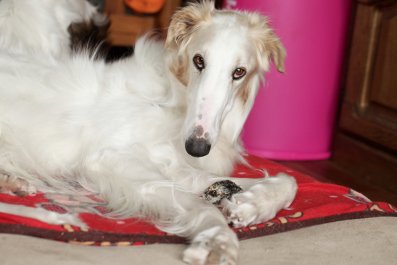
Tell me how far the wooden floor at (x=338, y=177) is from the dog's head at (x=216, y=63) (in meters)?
1.01

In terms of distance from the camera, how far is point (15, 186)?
2.17 meters

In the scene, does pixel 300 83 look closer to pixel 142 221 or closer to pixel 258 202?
pixel 258 202

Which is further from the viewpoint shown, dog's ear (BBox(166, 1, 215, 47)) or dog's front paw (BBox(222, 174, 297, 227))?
dog's ear (BBox(166, 1, 215, 47))

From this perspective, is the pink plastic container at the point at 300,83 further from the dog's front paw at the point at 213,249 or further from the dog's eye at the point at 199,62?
the dog's front paw at the point at 213,249

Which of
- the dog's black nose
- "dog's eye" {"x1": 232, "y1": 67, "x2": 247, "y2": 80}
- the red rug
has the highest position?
"dog's eye" {"x1": 232, "y1": 67, "x2": 247, "y2": 80}

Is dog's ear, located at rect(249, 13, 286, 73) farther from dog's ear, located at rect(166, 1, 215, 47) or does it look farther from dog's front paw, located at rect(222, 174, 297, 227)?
dog's front paw, located at rect(222, 174, 297, 227)

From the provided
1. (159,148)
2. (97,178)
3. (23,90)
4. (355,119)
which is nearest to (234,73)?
(159,148)

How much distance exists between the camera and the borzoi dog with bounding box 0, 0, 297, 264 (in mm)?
2086

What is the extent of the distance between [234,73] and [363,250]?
2.34ft

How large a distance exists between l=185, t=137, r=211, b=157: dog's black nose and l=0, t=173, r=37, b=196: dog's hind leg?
1.86 feet

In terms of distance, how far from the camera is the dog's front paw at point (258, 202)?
199 centimetres

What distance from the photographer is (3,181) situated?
2170mm

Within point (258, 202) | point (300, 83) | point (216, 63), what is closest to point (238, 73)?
point (216, 63)

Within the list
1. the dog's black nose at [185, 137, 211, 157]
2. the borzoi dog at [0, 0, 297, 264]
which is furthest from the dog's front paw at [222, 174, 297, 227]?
the dog's black nose at [185, 137, 211, 157]
